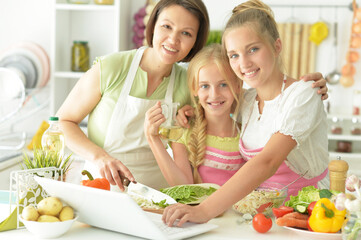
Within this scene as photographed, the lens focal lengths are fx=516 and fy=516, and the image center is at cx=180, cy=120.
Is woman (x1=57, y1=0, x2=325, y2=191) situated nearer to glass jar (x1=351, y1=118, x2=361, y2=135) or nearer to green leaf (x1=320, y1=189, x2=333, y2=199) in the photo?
green leaf (x1=320, y1=189, x2=333, y2=199)

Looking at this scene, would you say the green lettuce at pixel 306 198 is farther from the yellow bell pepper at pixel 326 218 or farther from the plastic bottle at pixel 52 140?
the plastic bottle at pixel 52 140

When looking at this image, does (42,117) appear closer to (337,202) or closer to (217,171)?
(217,171)

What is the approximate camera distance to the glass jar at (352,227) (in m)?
1.19

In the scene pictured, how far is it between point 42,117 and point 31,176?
2.59 meters

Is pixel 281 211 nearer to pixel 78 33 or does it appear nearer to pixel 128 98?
pixel 128 98

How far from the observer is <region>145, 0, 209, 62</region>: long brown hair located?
1.90m

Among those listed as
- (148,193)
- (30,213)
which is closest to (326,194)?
(148,193)

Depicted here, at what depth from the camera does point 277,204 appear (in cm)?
152

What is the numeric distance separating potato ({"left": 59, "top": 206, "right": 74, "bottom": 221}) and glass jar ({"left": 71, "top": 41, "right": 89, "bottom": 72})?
2.49 metres

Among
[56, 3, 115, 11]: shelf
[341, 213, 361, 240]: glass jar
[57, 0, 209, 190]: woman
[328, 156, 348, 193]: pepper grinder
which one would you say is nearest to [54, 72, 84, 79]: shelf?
[56, 3, 115, 11]: shelf


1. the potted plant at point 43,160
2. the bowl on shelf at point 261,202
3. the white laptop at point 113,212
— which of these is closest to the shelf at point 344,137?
the bowl on shelf at point 261,202

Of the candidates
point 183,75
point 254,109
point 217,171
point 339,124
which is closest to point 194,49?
point 183,75

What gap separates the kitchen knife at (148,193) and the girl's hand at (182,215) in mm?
115

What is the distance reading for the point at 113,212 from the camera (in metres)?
1.29
